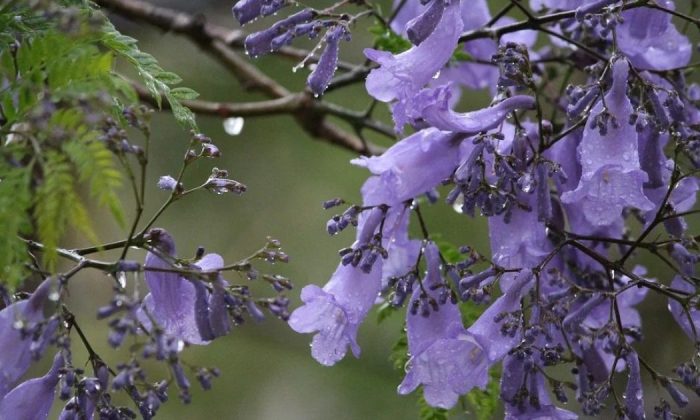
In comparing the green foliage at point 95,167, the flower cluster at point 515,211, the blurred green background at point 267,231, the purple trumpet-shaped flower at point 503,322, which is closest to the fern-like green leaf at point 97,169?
the green foliage at point 95,167

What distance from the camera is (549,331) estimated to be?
41.7 inches

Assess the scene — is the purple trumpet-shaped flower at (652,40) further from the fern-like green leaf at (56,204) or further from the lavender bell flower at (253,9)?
the fern-like green leaf at (56,204)

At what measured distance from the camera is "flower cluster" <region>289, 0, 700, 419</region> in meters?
1.06

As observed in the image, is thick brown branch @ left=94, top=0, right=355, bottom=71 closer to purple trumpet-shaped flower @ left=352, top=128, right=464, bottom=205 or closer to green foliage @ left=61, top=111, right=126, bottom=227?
purple trumpet-shaped flower @ left=352, top=128, right=464, bottom=205

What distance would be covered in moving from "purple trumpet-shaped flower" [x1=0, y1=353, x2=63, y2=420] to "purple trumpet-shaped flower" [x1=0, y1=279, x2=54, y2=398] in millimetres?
14

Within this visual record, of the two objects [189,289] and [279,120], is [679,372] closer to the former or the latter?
[189,289]

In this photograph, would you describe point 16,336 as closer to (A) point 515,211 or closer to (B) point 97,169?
(B) point 97,169

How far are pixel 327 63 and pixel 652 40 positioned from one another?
449 millimetres

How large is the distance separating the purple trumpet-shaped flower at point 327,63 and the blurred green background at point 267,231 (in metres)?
1.83

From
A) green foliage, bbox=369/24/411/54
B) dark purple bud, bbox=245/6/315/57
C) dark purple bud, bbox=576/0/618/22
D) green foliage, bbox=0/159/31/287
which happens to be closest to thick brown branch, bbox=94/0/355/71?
green foliage, bbox=369/24/411/54

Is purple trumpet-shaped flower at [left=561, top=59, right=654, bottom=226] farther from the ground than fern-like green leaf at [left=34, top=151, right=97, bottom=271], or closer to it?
closer to it

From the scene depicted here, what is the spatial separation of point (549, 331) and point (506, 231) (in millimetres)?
143

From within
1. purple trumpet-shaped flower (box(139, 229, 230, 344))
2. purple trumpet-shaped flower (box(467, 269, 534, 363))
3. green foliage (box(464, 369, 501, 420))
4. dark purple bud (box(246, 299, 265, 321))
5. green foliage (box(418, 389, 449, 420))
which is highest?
dark purple bud (box(246, 299, 265, 321))

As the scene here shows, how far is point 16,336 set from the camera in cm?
95
